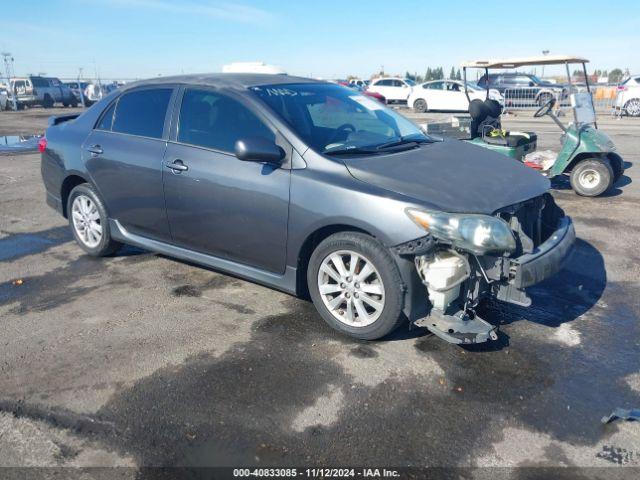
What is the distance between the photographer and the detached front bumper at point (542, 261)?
3.24 metres

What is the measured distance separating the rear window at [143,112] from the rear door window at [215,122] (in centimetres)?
26

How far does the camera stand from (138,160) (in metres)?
4.54

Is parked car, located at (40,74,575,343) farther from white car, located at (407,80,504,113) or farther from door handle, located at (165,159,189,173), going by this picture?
white car, located at (407,80,504,113)

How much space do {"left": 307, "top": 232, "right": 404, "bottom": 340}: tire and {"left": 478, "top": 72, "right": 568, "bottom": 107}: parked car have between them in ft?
64.5

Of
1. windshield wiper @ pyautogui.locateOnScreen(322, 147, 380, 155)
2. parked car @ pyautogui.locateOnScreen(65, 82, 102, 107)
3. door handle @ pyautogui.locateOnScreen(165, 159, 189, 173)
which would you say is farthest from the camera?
parked car @ pyautogui.locateOnScreen(65, 82, 102, 107)

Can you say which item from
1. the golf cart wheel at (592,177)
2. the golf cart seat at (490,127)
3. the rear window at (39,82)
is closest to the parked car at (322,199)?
the golf cart seat at (490,127)

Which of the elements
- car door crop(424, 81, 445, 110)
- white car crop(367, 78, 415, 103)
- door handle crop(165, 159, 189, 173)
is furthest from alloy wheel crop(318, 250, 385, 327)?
white car crop(367, 78, 415, 103)

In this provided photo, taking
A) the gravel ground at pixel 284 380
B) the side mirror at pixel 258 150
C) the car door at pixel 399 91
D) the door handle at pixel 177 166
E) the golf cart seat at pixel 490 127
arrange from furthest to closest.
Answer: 1. the car door at pixel 399 91
2. the golf cart seat at pixel 490 127
3. the door handle at pixel 177 166
4. the side mirror at pixel 258 150
5. the gravel ground at pixel 284 380

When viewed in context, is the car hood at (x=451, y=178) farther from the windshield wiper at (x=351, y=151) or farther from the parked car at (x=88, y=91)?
the parked car at (x=88, y=91)

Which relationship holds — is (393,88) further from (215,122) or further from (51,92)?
(215,122)

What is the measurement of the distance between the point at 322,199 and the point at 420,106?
23.7 metres

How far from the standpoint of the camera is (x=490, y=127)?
25.5ft

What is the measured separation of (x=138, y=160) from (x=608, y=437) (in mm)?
3933

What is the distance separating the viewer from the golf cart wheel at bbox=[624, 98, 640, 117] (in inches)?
882
